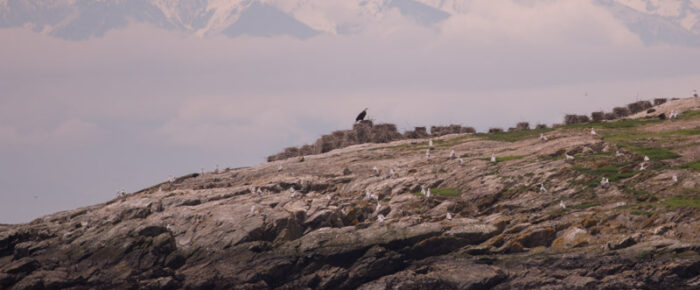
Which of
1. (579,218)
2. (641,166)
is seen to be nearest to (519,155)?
(641,166)

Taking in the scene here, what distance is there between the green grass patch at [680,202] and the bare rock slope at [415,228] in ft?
0.64

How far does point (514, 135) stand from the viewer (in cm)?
8725

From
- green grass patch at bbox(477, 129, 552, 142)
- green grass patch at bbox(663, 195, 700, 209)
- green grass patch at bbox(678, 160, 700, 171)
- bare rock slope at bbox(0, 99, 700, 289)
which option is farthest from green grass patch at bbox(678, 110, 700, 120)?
green grass patch at bbox(663, 195, 700, 209)

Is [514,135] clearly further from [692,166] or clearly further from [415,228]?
[415,228]

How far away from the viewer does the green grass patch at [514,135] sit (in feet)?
281

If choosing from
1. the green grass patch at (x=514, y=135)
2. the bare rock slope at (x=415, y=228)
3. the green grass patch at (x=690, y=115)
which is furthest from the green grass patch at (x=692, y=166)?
the green grass patch at (x=514, y=135)

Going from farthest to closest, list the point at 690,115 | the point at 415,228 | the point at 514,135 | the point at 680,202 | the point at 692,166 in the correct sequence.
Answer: the point at 514,135 → the point at 690,115 → the point at 692,166 → the point at 415,228 → the point at 680,202

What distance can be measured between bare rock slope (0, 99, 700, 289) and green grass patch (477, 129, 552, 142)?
6.27m

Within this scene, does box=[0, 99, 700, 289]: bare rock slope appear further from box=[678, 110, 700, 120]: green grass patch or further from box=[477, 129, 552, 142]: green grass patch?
box=[477, 129, 552, 142]: green grass patch

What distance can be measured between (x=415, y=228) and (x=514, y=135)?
31.0 metres

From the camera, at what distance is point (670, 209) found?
2170 inches

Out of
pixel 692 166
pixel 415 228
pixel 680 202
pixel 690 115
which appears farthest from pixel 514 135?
pixel 680 202

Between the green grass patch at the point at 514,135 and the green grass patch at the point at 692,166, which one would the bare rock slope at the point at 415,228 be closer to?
the green grass patch at the point at 692,166

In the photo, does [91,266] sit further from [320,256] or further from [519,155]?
[519,155]
